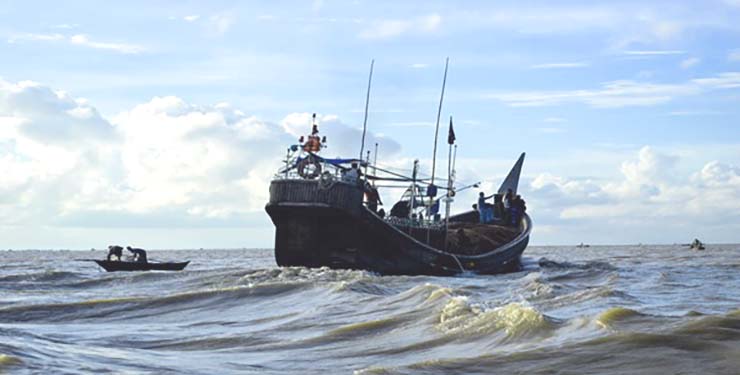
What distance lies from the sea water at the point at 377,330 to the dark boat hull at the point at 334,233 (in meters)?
5.24

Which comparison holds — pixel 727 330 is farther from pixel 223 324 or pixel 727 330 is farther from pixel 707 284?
pixel 707 284

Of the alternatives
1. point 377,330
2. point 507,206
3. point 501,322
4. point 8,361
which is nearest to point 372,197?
point 507,206

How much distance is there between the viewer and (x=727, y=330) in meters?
15.7

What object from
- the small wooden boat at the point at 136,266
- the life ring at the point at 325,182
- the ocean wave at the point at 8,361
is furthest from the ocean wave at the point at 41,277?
the ocean wave at the point at 8,361

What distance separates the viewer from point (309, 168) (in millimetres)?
40531

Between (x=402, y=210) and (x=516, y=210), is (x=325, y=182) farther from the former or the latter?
(x=516, y=210)

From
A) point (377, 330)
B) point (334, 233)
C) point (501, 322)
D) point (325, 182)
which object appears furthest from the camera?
point (334, 233)

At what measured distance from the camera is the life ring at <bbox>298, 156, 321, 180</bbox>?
40003 mm

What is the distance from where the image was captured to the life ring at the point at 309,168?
40003 mm

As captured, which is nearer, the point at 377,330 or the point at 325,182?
the point at 377,330

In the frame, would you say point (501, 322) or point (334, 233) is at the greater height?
point (334, 233)

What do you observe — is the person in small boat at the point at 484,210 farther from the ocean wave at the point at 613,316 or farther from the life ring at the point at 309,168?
the ocean wave at the point at 613,316

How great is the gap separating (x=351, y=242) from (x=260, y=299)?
33.6 feet

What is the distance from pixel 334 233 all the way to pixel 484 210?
71.4ft
